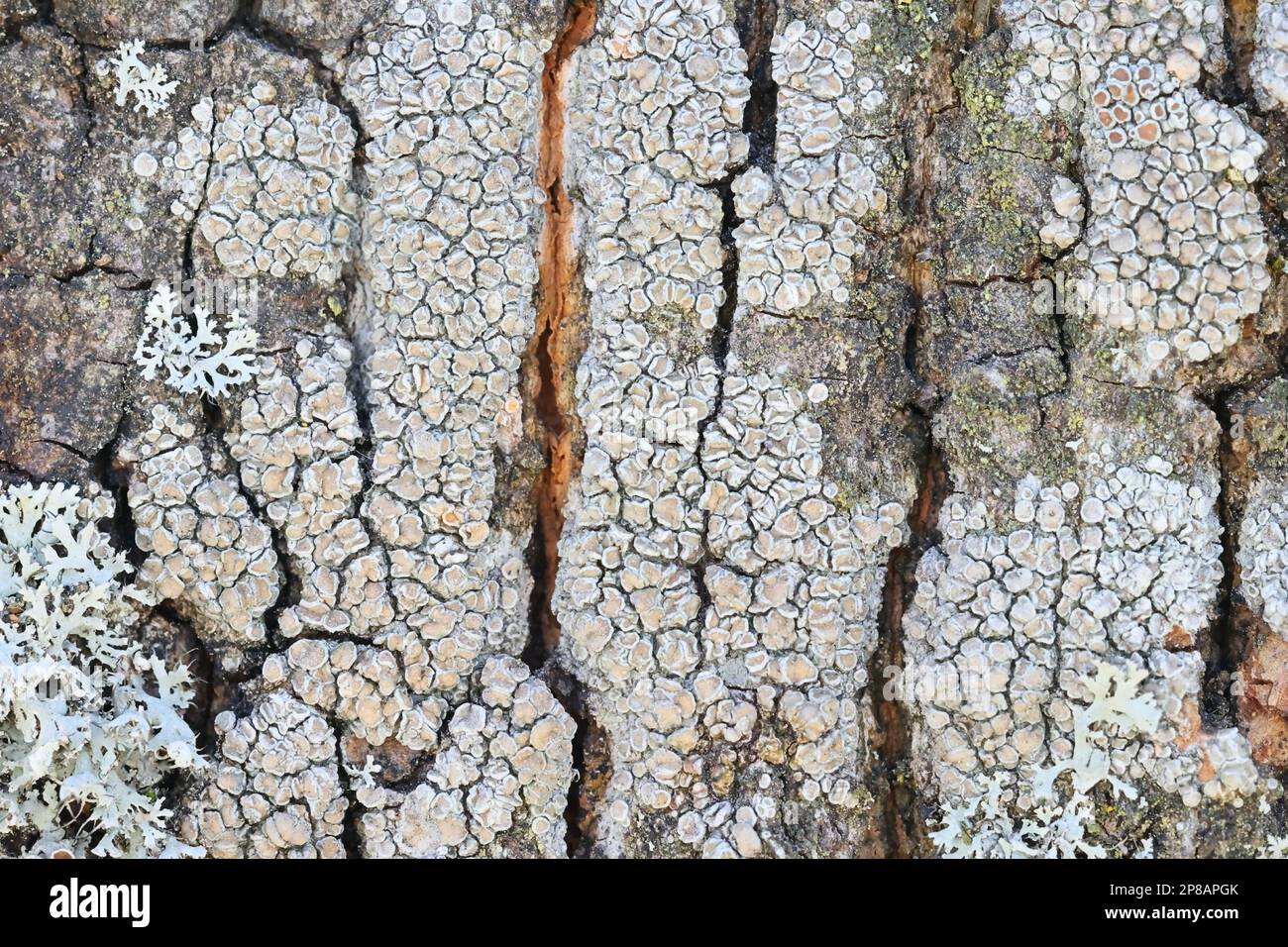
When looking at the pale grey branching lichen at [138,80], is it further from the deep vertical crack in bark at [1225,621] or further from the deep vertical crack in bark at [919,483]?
the deep vertical crack in bark at [1225,621]

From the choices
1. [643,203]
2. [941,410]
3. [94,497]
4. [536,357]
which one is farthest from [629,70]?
[94,497]

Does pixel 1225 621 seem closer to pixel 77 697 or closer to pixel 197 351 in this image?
pixel 197 351

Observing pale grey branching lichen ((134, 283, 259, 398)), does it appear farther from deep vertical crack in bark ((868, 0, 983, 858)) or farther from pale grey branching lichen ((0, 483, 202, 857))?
deep vertical crack in bark ((868, 0, 983, 858))

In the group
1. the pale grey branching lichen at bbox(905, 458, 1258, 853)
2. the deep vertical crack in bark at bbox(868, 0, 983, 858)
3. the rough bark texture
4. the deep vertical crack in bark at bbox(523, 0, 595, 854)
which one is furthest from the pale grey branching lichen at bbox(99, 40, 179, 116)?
the pale grey branching lichen at bbox(905, 458, 1258, 853)

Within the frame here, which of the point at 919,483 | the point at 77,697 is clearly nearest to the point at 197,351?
the point at 77,697

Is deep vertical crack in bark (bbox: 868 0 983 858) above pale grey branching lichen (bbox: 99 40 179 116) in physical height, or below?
below

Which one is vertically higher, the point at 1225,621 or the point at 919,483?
the point at 919,483
